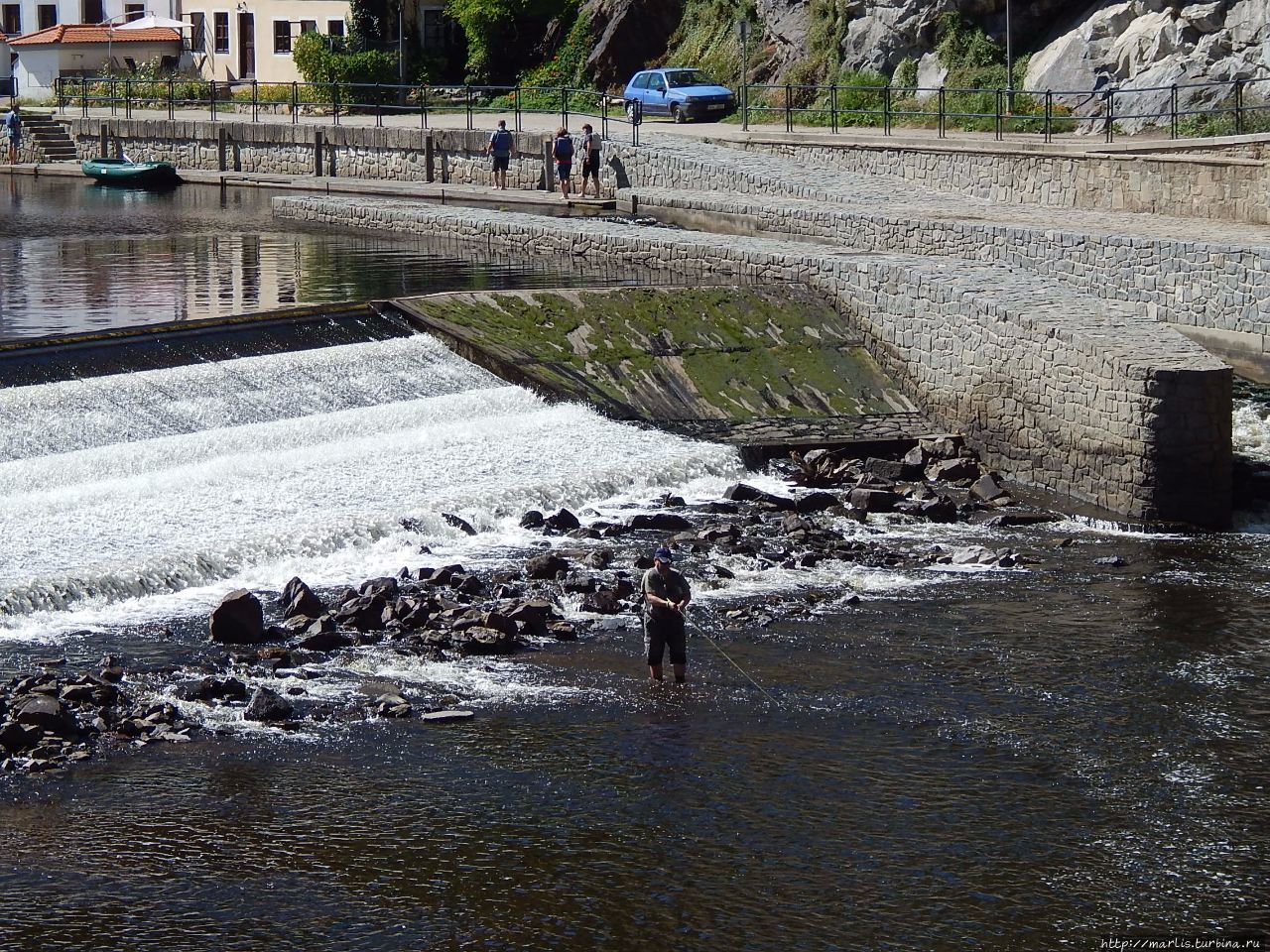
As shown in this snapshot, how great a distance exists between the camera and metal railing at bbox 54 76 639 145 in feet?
161

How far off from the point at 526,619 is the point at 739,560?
10.4 feet

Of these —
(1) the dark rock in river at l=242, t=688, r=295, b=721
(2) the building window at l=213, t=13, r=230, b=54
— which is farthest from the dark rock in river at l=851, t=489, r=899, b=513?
(2) the building window at l=213, t=13, r=230, b=54

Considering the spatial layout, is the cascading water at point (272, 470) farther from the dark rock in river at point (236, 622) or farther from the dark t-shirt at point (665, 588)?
the dark t-shirt at point (665, 588)

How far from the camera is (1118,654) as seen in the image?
1540 cm

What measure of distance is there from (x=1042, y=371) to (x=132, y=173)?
99.0 ft

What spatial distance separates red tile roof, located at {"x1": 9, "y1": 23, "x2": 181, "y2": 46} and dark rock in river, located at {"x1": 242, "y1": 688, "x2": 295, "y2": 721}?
55.6 meters

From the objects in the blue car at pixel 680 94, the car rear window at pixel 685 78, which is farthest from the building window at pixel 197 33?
the car rear window at pixel 685 78

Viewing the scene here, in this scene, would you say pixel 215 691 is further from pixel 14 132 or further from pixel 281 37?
pixel 281 37

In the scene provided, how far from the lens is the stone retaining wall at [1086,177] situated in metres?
29.0

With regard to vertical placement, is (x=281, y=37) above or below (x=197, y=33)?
below

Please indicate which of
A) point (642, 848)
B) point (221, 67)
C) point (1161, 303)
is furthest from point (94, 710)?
point (221, 67)

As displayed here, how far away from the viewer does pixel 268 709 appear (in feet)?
44.0

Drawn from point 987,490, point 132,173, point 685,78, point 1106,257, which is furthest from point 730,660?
point 132,173

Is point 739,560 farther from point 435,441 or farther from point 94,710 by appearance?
point 94,710
